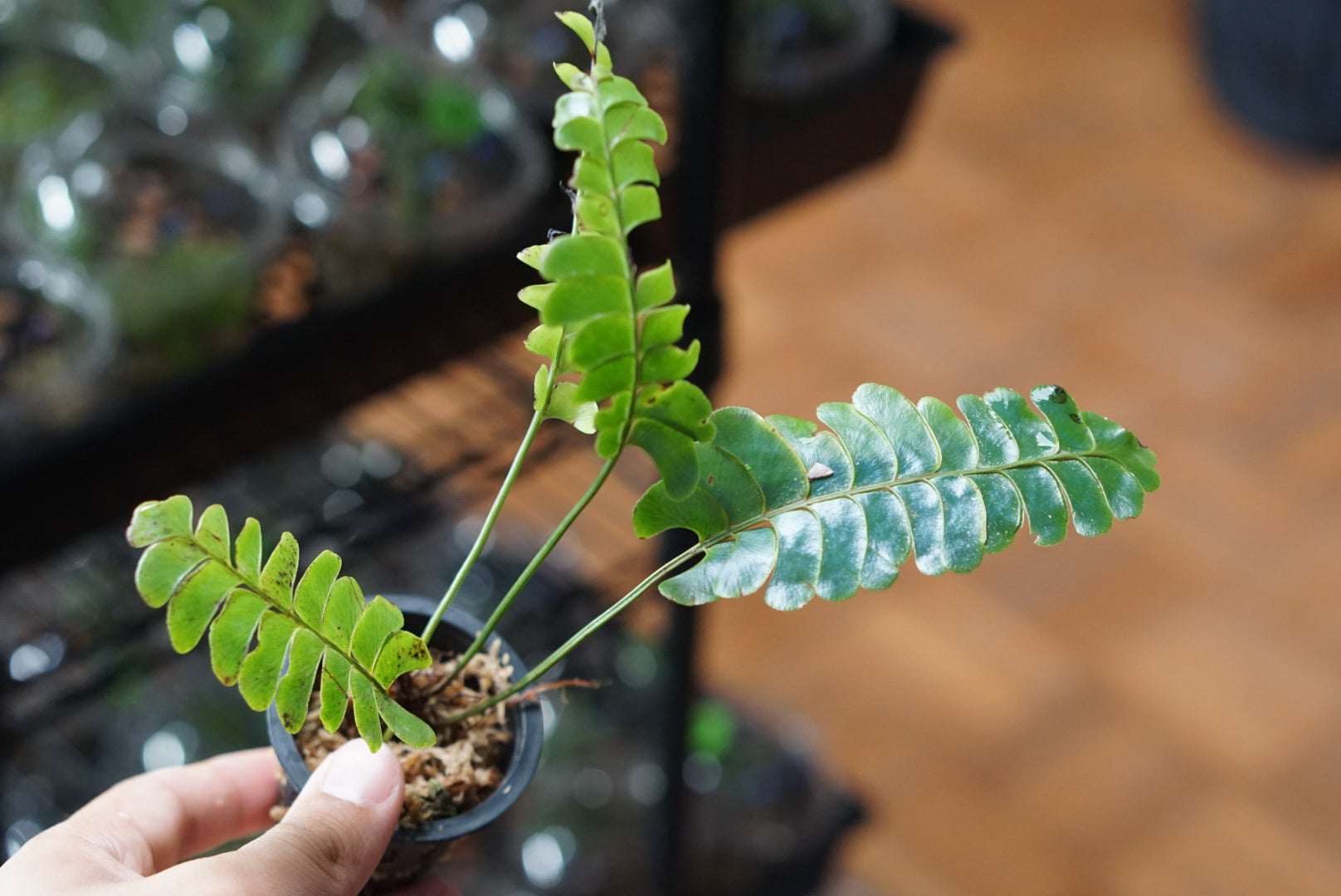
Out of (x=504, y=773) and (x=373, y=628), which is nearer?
(x=373, y=628)

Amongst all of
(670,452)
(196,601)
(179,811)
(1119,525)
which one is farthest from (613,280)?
(1119,525)

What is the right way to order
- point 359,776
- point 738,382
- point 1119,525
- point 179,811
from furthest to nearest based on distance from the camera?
point 738,382
point 1119,525
point 179,811
point 359,776

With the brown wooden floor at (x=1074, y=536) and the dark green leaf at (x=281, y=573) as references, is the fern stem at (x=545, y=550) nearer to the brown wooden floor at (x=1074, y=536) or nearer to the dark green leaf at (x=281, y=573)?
the dark green leaf at (x=281, y=573)

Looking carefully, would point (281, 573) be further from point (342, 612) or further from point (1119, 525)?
point (1119, 525)

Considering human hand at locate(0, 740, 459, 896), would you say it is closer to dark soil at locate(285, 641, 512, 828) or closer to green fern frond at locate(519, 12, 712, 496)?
dark soil at locate(285, 641, 512, 828)

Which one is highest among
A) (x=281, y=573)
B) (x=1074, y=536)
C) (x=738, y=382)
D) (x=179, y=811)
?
(x=281, y=573)

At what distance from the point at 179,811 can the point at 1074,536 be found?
1.57 metres

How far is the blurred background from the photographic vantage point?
0.94m

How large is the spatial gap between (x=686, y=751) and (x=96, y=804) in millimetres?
549

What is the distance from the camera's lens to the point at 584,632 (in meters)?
0.49

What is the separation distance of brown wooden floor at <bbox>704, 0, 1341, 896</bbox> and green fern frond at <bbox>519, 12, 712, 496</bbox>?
100cm

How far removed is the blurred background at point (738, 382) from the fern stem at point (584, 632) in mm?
383

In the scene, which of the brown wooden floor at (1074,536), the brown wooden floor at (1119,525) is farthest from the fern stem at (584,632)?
the brown wooden floor at (1119,525)

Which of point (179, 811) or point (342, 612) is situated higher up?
point (342, 612)
